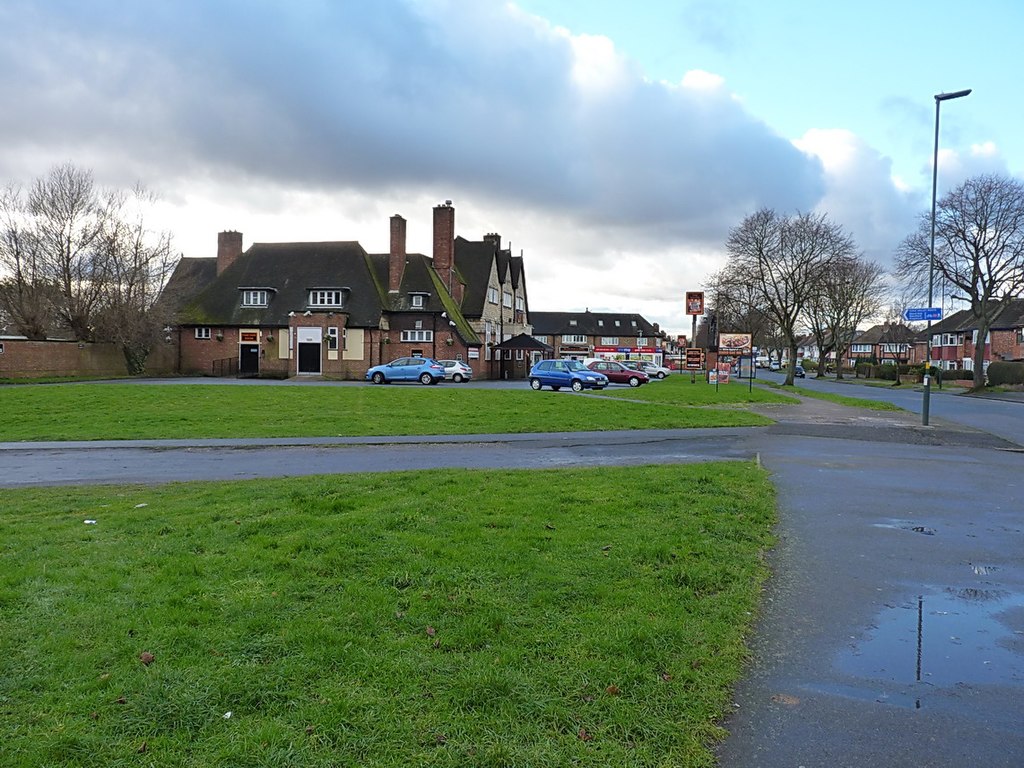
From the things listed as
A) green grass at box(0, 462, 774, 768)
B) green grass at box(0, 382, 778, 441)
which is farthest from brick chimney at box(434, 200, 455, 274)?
green grass at box(0, 462, 774, 768)

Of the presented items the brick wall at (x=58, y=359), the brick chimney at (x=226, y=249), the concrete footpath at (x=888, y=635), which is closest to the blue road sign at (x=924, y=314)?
the concrete footpath at (x=888, y=635)

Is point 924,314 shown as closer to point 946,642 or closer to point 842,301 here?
point 946,642

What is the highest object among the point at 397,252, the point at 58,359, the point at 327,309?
the point at 397,252

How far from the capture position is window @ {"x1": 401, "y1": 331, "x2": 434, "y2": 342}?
52438 millimetres

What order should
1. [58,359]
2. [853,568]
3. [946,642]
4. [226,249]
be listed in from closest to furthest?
[946,642], [853,568], [58,359], [226,249]

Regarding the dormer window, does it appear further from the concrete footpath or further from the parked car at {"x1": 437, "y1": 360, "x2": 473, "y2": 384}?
the concrete footpath

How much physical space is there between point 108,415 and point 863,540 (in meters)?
20.7

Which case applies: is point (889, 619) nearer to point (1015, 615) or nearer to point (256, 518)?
point (1015, 615)

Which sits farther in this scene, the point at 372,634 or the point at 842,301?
the point at 842,301

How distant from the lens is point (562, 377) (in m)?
38.9

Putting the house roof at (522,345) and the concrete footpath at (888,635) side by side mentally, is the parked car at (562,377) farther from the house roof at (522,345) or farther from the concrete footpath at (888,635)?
the concrete footpath at (888,635)

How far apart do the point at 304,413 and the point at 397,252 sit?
3387 centimetres

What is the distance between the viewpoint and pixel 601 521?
301 inches

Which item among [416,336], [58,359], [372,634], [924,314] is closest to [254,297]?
[416,336]
